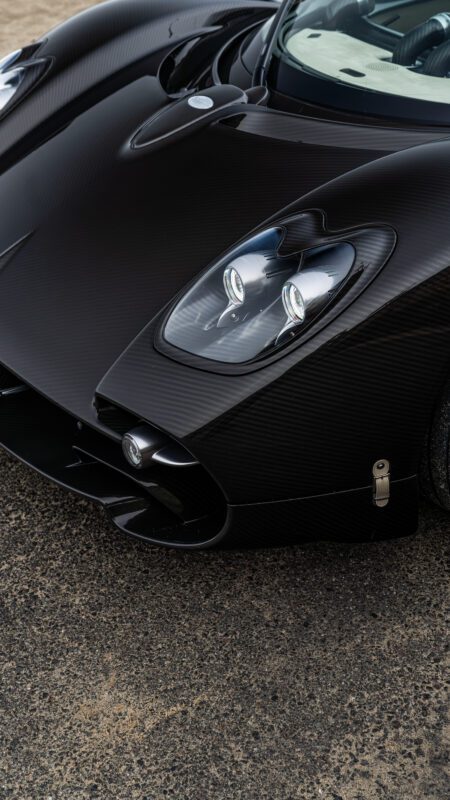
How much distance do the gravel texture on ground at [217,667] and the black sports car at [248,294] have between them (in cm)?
22

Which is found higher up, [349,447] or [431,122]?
[431,122]

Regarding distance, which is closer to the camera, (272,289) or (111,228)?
(272,289)

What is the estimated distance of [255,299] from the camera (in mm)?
1962

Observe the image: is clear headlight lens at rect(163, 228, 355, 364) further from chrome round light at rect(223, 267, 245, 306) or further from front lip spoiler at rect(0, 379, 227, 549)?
front lip spoiler at rect(0, 379, 227, 549)

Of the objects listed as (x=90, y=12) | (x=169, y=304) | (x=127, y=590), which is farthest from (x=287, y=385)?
(x=90, y=12)

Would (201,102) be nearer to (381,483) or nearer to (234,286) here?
(234,286)

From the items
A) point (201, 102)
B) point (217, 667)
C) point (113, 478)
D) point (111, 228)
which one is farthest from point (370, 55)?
point (217, 667)

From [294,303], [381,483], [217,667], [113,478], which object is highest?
[294,303]

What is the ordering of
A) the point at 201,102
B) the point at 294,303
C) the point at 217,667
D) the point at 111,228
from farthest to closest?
the point at 201,102, the point at 111,228, the point at 217,667, the point at 294,303

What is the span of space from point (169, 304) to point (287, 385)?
13.9 inches

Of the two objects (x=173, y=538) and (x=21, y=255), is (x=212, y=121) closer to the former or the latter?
(x=21, y=255)

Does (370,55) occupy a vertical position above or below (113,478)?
above

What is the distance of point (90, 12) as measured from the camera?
3254 millimetres

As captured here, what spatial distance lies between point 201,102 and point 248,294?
0.84m
